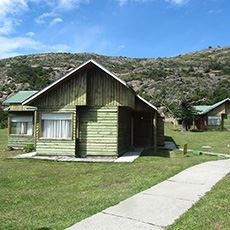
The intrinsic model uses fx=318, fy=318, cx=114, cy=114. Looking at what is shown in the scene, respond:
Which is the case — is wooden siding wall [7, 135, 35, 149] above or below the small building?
below

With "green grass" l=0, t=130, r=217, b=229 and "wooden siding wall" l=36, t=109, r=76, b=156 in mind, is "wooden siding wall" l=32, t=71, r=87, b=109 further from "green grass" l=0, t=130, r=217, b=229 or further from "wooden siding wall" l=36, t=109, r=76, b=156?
"green grass" l=0, t=130, r=217, b=229

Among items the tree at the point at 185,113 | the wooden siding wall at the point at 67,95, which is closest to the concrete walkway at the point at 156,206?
the wooden siding wall at the point at 67,95

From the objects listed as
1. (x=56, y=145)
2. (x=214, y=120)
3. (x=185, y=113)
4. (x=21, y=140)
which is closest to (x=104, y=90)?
(x=56, y=145)

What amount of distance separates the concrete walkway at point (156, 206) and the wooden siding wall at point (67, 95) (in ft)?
26.5

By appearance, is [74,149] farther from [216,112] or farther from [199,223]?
[216,112]

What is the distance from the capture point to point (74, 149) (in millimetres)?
17406

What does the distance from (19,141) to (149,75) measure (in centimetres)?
6499

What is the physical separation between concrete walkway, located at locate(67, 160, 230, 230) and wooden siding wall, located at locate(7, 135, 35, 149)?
14.1 m

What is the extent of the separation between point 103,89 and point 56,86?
8.61ft

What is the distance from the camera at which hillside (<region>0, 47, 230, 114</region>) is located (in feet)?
226

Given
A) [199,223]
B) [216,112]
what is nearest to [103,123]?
[199,223]

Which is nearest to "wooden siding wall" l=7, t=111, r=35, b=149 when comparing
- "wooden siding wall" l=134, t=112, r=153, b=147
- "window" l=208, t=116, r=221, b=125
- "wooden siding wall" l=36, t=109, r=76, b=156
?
"wooden siding wall" l=36, t=109, r=76, b=156

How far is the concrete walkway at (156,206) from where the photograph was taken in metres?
6.09

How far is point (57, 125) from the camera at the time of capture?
17859mm
